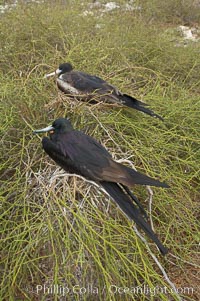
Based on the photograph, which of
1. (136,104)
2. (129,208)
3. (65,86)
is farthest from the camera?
(65,86)

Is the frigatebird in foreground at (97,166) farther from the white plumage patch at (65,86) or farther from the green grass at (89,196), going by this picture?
the white plumage patch at (65,86)

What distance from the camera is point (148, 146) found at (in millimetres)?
1739

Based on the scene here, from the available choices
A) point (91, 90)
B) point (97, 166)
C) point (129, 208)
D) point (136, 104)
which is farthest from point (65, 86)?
point (129, 208)

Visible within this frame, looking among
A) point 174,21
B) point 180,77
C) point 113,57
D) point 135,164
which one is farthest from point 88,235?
point 174,21

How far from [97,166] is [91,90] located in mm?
689

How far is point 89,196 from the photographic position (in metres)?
1.43

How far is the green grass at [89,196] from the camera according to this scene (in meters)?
1.27

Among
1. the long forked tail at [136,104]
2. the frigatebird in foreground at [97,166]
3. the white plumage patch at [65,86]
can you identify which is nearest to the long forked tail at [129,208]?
the frigatebird in foreground at [97,166]

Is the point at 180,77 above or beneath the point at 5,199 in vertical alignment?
beneath

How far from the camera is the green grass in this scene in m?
1.27

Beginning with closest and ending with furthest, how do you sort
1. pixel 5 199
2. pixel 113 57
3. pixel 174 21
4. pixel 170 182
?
pixel 5 199 → pixel 170 182 → pixel 113 57 → pixel 174 21

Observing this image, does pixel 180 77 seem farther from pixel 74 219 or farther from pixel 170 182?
pixel 74 219

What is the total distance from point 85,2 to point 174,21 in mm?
1074

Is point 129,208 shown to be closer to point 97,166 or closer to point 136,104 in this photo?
point 97,166
